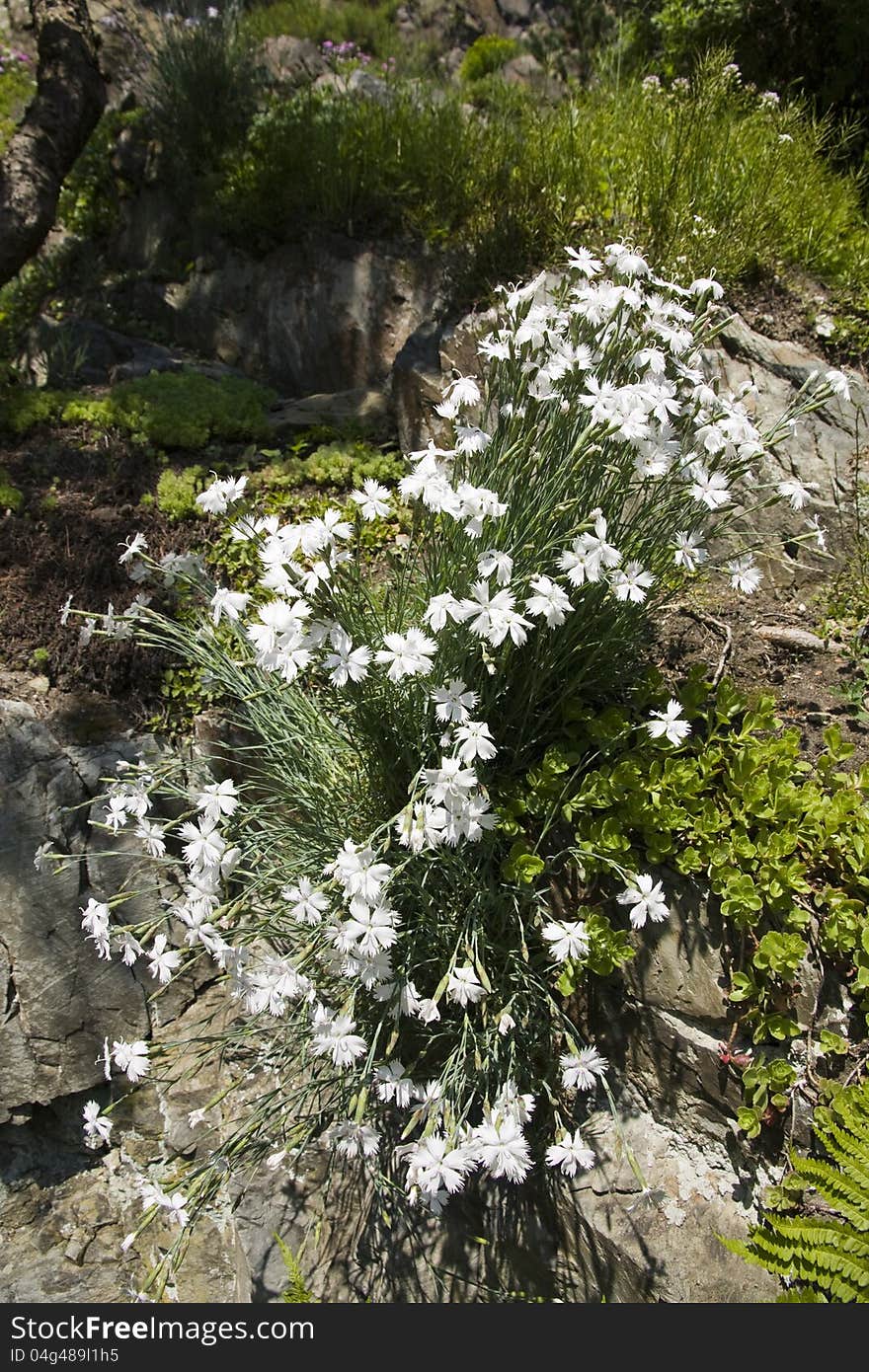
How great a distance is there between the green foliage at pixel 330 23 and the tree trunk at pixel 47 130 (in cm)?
568

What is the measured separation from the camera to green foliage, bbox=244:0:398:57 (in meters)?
9.88

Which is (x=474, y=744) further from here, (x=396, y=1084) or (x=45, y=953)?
(x=45, y=953)

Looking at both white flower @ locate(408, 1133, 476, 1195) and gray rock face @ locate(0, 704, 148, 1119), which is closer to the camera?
white flower @ locate(408, 1133, 476, 1195)

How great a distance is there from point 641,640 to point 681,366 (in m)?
0.87

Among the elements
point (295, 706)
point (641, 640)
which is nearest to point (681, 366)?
point (641, 640)

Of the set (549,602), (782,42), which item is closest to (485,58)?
(782,42)

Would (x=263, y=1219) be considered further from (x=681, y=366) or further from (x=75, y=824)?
(x=681, y=366)

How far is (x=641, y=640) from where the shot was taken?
2873 millimetres

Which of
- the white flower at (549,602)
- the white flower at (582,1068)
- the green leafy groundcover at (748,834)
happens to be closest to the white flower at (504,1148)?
the white flower at (582,1068)

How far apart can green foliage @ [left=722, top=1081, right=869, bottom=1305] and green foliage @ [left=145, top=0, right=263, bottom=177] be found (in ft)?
26.1

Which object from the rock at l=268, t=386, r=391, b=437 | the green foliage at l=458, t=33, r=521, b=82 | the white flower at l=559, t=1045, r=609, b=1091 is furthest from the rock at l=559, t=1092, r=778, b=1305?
the green foliage at l=458, t=33, r=521, b=82

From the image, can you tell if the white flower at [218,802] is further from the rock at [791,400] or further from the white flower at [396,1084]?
the rock at [791,400]

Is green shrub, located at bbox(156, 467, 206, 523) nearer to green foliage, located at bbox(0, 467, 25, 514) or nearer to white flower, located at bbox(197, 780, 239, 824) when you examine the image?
green foliage, located at bbox(0, 467, 25, 514)

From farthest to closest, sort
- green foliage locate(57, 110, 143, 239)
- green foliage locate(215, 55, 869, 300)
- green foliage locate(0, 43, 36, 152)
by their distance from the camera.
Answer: green foliage locate(0, 43, 36, 152) < green foliage locate(57, 110, 143, 239) < green foliage locate(215, 55, 869, 300)
